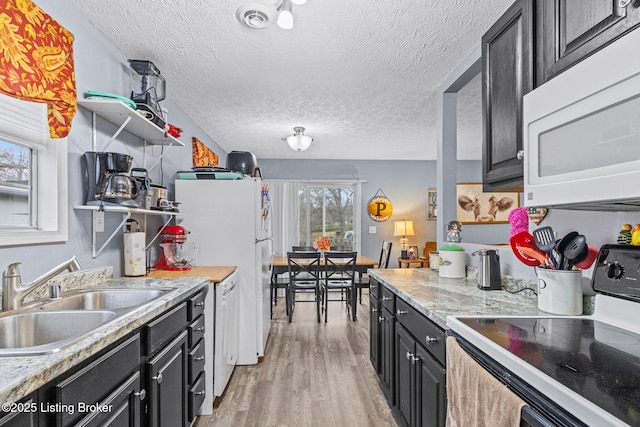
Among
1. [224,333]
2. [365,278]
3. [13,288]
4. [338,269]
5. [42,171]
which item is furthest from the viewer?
[365,278]

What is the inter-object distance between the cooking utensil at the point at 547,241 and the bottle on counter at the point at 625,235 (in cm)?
23

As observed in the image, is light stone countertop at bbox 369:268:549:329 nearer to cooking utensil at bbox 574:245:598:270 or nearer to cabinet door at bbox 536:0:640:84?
cooking utensil at bbox 574:245:598:270

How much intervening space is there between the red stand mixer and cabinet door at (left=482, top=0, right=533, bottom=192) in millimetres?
2086

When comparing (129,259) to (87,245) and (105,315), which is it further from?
(105,315)

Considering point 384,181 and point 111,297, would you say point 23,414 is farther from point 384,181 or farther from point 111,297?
point 384,181

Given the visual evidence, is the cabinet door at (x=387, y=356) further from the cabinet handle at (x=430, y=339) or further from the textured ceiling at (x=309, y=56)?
the textured ceiling at (x=309, y=56)

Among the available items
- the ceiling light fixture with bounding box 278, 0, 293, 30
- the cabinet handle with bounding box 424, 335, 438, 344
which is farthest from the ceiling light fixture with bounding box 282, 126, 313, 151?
the cabinet handle with bounding box 424, 335, 438, 344

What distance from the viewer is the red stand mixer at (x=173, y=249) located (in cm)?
260

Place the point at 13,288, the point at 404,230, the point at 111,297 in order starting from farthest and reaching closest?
the point at 404,230 → the point at 111,297 → the point at 13,288

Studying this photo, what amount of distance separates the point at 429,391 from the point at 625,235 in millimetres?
950

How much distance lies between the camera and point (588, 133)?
3.03 ft

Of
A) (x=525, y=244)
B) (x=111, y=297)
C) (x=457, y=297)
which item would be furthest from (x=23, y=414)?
(x=525, y=244)

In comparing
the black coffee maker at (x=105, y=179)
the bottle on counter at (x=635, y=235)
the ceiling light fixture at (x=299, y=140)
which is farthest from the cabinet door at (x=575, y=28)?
the ceiling light fixture at (x=299, y=140)

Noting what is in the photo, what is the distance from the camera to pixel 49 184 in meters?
1.61
